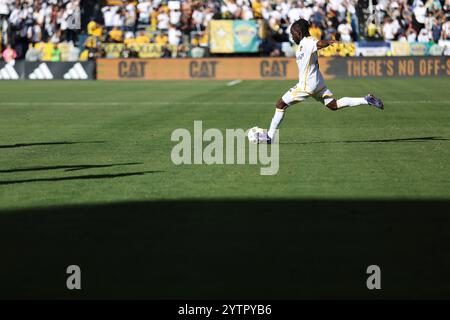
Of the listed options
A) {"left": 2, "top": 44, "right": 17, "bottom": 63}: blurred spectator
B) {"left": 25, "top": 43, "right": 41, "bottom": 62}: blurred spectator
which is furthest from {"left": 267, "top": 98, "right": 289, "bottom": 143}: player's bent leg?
{"left": 2, "top": 44, "right": 17, "bottom": 63}: blurred spectator

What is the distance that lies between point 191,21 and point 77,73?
20.9 feet

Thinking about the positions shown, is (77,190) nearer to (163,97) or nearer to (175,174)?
(175,174)

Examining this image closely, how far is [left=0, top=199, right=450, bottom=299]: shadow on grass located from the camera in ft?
21.9

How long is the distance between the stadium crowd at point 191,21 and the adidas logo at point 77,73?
1.75 meters

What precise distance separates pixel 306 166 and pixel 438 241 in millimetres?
5089

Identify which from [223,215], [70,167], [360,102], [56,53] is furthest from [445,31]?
[223,215]

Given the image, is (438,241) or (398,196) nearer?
(438,241)

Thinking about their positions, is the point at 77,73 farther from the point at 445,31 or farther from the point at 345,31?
the point at 445,31

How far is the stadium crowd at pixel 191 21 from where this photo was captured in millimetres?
46219

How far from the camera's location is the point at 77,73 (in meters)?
45.8

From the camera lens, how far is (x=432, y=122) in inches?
798

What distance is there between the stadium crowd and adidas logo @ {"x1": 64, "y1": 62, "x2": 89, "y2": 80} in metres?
1.75

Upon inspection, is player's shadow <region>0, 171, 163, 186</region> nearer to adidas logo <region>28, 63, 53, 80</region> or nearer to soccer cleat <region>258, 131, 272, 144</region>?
soccer cleat <region>258, 131, 272, 144</region>
